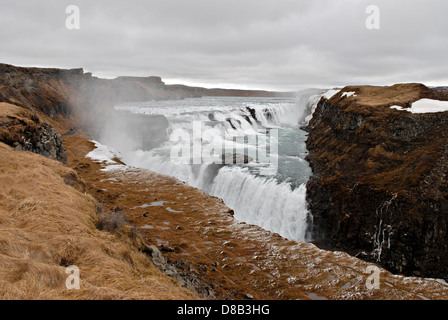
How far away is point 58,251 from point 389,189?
52.4 ft

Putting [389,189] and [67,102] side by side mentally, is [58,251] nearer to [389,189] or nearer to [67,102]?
[389,189]

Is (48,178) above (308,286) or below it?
above

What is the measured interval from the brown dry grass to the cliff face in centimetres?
1225

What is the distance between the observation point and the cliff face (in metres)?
13.4

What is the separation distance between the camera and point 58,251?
20.8ft

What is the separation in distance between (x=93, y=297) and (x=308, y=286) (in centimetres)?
752

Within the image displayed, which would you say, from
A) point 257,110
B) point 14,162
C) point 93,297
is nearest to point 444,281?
point 93,297

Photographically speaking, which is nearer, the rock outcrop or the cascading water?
the rock outcrop

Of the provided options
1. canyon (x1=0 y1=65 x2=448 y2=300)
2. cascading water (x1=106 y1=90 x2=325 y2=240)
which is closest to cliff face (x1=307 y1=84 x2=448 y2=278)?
canyon (x1=0 y1=65 x2=448 y2=300)

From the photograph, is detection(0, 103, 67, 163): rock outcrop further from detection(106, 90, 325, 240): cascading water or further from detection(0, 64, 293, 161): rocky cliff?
detection(106, 90, 325, 240): cascading water

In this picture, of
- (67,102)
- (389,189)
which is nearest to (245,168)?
(389,189)

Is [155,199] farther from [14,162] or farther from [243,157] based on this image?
[243,157]

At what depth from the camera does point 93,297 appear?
4.70 meters

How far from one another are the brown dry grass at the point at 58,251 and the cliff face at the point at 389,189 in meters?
12.3
